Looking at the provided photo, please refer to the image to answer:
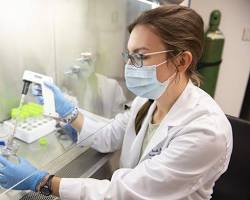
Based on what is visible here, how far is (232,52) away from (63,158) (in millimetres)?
2035

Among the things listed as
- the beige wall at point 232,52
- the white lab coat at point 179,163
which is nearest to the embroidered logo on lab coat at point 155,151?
the white lab coat at point 179,163

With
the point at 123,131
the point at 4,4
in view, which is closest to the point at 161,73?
the point at 123,131

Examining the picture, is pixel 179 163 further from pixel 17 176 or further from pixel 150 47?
pixel 17 176

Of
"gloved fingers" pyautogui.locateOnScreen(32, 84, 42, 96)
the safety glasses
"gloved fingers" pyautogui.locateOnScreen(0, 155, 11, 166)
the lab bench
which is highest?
the safety glasses

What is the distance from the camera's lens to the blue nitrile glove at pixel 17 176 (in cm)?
83

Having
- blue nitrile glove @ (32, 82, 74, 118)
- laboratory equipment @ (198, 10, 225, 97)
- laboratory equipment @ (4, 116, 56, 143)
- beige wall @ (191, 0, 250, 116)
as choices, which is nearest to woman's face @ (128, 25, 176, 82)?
blue nitrile glove @ (32, 82, 74, 118)

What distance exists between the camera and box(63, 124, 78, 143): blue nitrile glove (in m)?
1.18

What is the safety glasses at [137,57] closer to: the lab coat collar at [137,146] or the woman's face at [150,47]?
the woman's face at [150,47]

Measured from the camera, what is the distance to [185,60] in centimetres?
89

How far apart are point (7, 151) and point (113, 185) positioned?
0.42 m

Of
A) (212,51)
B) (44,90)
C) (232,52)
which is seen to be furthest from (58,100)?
(232,52)

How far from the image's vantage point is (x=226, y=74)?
2586mm

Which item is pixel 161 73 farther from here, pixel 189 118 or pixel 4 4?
pixel 4 4

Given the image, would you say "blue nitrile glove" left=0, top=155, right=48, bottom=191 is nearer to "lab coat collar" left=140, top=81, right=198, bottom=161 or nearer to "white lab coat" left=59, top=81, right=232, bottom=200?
"white lab coat" left=59, top=81, right=232, bottom=200
